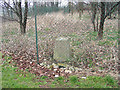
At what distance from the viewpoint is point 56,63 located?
200 inches

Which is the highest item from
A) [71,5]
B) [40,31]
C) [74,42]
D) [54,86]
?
[71,5]

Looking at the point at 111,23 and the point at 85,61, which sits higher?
the point at 111,23

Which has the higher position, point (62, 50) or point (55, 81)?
point (62, 50)

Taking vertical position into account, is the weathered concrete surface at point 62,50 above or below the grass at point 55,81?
above

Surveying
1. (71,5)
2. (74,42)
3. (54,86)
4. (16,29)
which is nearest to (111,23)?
(74,42)

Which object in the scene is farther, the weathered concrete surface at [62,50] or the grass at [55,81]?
the weathered concrete surface at [62,50]

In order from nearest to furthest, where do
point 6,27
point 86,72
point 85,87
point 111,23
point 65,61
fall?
point 85,87 → point 86,72 → point 65,61 → point 6,27 → point 111,23

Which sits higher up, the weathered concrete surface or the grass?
the weathered concrete surface

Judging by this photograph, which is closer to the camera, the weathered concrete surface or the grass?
the grass

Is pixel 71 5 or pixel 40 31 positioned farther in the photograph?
pixel 40 31

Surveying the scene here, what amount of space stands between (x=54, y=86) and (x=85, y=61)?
1964mm

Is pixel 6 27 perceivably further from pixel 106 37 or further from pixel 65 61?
pixel 106 37

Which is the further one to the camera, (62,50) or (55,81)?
(62,50)

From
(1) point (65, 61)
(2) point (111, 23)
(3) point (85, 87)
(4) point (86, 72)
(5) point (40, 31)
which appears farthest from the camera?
(2) point (111, 23)
